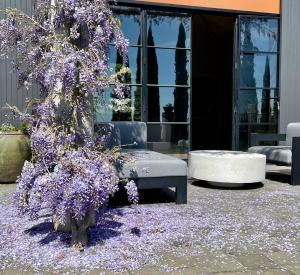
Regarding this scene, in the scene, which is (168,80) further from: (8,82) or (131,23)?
(8,82)

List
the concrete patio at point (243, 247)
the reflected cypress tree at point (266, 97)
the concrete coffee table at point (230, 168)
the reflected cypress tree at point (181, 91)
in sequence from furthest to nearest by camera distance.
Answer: the reflected cypress tree at point (266, 97)
the reflected cypress tree at point (181, 91)
the concrete coffee table at point (230, 168)
the concrete patio at point (243, 247)

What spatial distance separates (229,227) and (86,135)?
1.65 m

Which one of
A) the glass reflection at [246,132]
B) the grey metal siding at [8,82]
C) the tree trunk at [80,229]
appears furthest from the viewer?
the glass reflection at [246,132]

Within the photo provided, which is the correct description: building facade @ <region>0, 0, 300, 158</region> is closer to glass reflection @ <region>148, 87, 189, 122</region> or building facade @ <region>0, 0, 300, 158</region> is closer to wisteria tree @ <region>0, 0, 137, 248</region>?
glass reflection @ <region>148, 87, 189, 122</region>

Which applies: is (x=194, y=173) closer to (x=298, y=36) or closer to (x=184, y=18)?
(x=184, y=18)

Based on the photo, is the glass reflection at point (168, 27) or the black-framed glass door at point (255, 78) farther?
the black-framed glass door at point (255, 78)

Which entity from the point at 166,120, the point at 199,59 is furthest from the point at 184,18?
the point at 199,59

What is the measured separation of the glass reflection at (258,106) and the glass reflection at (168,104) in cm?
133

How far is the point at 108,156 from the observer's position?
3.41 m

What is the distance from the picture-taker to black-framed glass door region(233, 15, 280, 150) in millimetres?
9672

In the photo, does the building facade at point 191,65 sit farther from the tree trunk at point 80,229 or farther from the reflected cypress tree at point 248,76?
the tree trunk at point 80,229

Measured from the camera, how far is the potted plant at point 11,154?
21.4 feet

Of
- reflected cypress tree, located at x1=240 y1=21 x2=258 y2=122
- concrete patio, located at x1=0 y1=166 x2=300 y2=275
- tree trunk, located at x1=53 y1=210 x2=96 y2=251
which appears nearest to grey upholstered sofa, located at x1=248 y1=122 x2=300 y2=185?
concrete patio, located at x1=0 y1=166 x2=300 y2=275

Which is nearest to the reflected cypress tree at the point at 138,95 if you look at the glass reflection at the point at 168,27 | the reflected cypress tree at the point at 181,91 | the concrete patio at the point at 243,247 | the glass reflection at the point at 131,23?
the glass reflection at the point at 131,23
